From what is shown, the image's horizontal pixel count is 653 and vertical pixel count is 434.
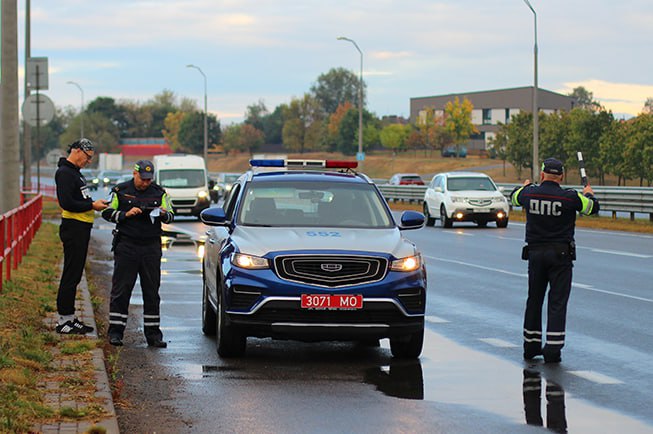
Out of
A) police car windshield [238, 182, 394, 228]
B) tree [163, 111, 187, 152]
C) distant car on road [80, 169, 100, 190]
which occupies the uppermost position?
tree [163, 111, 187, 152]

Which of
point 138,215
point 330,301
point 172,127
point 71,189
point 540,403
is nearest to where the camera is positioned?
point 540,403

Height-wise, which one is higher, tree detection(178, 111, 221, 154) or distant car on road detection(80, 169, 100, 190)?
tree detection(178, 111, 221, 154)

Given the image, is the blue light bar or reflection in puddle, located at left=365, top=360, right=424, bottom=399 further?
the blue light bar

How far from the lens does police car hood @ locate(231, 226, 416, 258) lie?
10352mm

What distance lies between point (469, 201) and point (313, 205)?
24.3m

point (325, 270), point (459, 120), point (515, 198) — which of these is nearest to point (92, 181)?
point (515, 198)

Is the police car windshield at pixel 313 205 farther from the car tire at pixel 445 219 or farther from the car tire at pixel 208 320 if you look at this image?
the car tire at pixel 445 219

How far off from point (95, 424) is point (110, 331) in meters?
4.28

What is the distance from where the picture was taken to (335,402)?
28.2 ft

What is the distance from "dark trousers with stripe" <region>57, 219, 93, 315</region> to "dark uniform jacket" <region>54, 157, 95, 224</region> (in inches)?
6.5

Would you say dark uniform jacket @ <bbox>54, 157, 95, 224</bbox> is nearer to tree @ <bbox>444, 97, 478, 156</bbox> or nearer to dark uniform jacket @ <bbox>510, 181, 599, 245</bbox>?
dark uniform jacket @ <bbox>510, 181, 599, 245</bbox>

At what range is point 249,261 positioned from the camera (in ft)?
33.9

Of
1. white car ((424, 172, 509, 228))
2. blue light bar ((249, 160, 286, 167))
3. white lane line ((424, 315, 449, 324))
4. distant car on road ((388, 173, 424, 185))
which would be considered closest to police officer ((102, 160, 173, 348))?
blue light bar ((249, 160, 286, 167))

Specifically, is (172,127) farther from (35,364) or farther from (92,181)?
(35,364)
